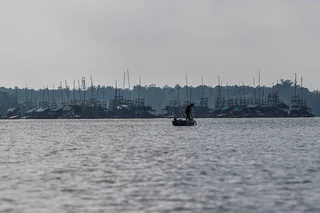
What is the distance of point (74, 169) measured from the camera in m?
51.4

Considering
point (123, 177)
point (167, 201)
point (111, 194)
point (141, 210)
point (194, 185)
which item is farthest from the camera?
point (123, 177)

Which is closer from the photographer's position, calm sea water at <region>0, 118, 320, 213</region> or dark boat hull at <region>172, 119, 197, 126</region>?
calm sea water at <region>0, 118, 320, 213</region>

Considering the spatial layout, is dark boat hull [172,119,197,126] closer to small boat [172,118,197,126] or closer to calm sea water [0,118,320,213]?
small boat [172,118,197,126]

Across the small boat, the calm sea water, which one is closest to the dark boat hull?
the small boat

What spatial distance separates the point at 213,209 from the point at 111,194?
6698 millimetres

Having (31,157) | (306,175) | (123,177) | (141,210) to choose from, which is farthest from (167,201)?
(31,157)

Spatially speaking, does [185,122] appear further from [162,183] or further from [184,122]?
[162,183]

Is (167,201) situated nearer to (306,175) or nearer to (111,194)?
(111,194)

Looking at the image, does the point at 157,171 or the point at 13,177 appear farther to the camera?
the point at 157,171

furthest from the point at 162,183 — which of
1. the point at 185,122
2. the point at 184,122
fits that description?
the point at 184,122

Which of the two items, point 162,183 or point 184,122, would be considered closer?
point 162,183

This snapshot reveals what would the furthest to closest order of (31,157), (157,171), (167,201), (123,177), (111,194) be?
(31,157) → (157,171) → (123,177) → (111,194) → (167,201)

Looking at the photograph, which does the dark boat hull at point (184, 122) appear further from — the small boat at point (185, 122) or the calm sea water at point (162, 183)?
the calm sea water at point (162, 183)

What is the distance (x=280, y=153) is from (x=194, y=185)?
91.4ft
